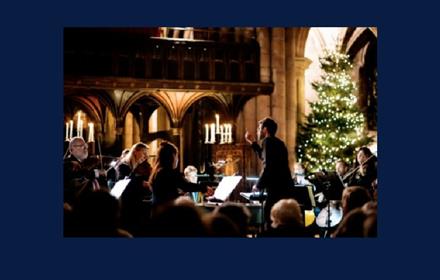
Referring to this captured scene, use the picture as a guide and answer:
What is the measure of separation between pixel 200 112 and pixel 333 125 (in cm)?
304

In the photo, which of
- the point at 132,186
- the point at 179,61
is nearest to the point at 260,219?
the point at 132,186

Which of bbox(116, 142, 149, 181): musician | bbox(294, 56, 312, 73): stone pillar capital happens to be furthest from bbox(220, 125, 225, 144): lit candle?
bbox(116, 142, 149, 181): musician

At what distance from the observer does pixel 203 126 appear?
52.8 feet

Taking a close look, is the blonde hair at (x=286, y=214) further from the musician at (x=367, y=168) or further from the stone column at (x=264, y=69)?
the stone column at (x=264, y=69)

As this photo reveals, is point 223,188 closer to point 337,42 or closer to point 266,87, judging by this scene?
point 266,87

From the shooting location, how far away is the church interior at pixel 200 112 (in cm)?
829

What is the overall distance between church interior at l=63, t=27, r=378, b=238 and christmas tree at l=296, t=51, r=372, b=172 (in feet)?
0.68

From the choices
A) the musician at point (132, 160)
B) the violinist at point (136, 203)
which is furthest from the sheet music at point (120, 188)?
the musician at point (132, 160)

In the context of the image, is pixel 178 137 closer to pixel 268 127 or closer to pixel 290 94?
pixel 290 94

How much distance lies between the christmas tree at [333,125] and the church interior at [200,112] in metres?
0.21

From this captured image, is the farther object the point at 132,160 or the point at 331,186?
the point at 331,186

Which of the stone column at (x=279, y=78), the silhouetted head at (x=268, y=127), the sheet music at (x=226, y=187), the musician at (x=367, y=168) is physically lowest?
the sheet music at (x=226, y=187)

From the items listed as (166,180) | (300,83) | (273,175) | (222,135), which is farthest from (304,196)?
(300,83)

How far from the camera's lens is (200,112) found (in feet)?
53.1
